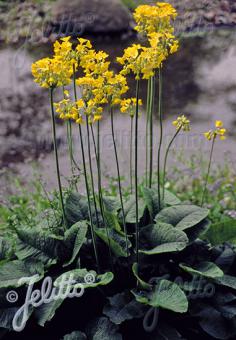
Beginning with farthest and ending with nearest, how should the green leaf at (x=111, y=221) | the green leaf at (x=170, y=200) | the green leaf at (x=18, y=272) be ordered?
the green leaf at (x=170, y=200) → the green leaf at (x=111, y=221) → the green leaf at (x=18, y=272)

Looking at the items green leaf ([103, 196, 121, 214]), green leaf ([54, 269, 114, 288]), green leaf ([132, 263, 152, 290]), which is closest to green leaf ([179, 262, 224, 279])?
green leaf ([132, 263, 152, 290])

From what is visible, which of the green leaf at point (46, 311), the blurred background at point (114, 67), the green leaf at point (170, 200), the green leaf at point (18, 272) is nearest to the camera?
the green leaf at point (46, 311)

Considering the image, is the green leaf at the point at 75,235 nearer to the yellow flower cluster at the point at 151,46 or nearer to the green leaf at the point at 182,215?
the green leaf at the point at 182,215

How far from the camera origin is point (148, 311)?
228cm

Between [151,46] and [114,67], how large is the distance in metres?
3.62

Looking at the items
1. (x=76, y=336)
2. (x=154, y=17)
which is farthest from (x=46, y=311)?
(x=154, y=17)

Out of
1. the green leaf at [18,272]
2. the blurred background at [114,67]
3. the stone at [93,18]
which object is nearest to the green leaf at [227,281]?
the green leaf at [18,272]

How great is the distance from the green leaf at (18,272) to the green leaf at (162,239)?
1.30 feet

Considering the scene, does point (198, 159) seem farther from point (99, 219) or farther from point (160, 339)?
point (160, 339)

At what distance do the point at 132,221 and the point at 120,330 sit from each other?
17.4 inches

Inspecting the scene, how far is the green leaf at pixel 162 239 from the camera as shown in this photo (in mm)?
2334

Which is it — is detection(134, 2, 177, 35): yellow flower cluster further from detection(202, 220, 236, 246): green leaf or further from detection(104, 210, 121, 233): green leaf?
detection(202, 220, 236, 246): green leaf

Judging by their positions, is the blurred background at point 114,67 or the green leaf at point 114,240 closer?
the green leaf at point 114,240

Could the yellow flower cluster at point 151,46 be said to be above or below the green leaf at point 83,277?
above
